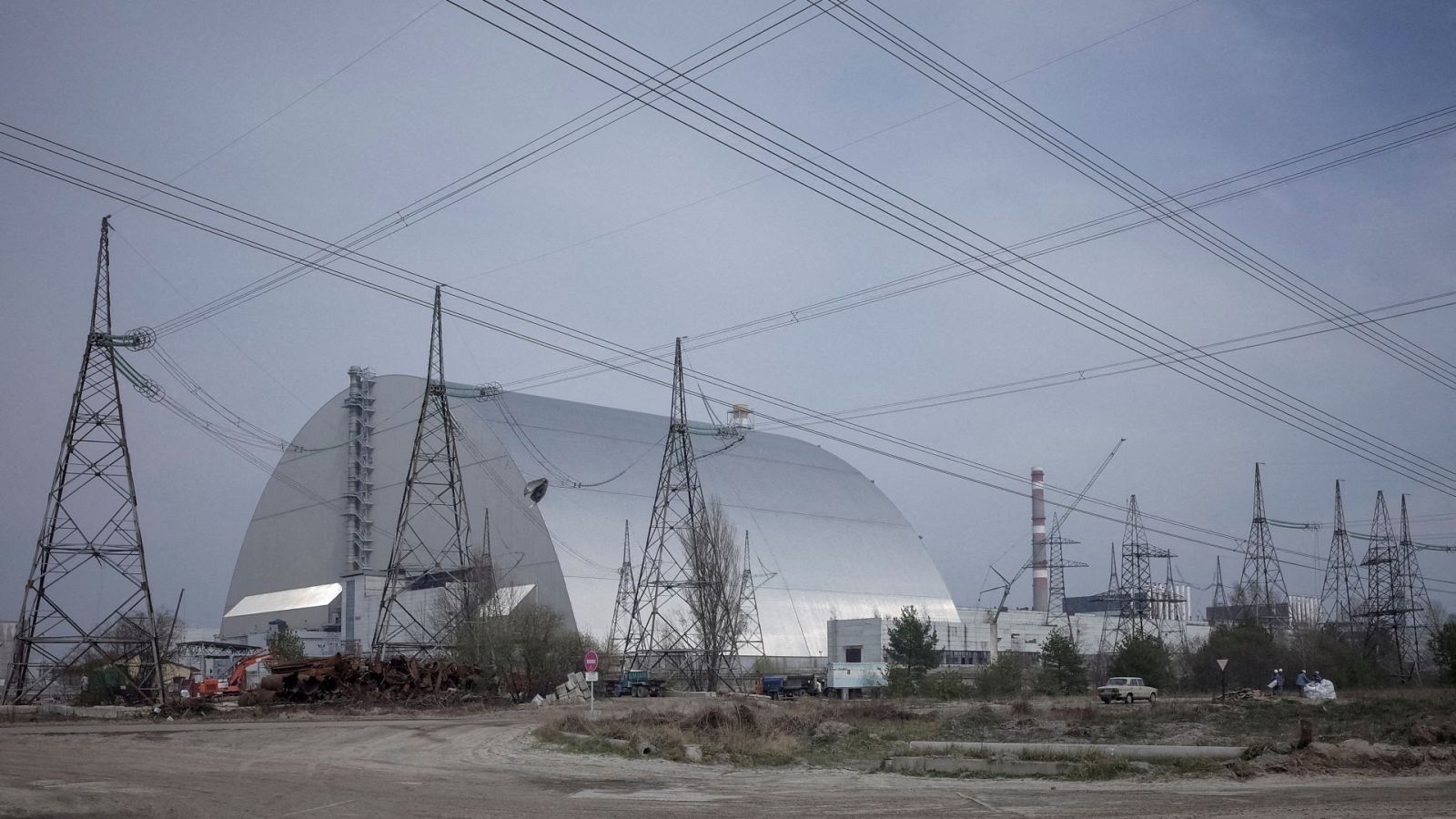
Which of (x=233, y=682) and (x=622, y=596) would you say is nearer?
(x=233, y=682)

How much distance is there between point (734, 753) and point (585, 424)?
6906 cm

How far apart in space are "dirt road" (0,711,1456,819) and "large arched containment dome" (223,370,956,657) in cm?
5146

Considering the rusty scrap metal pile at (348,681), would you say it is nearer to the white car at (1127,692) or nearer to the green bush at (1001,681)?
the white car at (1127,692)

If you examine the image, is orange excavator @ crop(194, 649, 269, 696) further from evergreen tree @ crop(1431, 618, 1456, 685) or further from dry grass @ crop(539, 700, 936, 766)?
evergreen tree @ crop(1431, 618, 1456, 685)

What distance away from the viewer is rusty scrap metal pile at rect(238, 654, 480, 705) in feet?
146

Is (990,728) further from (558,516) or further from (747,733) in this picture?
(558,516)

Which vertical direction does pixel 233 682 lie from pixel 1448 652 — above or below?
below

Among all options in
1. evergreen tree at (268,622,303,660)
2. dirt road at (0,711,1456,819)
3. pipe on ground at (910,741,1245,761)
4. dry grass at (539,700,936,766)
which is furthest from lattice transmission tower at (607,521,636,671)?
pipe on ground at (910,741,1245,761)

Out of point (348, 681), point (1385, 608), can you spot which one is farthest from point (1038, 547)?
point (348, 681)

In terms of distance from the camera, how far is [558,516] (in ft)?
262

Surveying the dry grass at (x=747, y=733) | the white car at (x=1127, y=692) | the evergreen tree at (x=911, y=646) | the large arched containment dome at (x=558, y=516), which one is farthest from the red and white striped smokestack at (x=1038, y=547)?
the dry grass at (x=747, y=733)

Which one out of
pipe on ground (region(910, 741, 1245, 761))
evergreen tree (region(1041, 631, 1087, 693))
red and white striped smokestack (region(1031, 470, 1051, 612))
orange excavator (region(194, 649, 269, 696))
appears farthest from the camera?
red and white striped smokestack (region(1031, 470, 1051, 612))

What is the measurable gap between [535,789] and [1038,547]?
399 ft

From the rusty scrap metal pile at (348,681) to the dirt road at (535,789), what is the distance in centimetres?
1753
